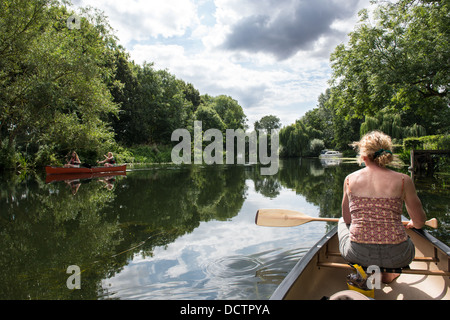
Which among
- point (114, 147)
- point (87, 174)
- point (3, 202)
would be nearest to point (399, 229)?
point (3, 202)

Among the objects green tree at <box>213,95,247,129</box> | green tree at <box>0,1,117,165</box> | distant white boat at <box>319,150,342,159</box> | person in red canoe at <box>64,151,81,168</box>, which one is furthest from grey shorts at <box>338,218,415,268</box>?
green tree at <box>213,95,247,129</box>

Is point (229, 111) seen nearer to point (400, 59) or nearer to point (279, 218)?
point (400, 59)

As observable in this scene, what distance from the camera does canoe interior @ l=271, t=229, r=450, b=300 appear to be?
2.66m

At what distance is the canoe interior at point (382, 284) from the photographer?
8.73ft

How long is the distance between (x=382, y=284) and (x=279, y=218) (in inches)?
54.9

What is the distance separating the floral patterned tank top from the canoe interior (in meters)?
0.53

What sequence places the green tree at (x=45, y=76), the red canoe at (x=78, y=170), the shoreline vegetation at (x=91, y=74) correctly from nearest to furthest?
the shoreline vegetation at (x=91, y=74), the green tree at (x=45, y=76), the red canoe at (x=78, y=170)


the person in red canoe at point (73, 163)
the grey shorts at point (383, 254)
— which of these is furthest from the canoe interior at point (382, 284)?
the person in red canoe at point (73, 163)

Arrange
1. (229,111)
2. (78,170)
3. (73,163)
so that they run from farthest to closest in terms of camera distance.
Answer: (229,111), (73,163), (78,170)

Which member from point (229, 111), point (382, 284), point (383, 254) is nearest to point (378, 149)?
point (383, 254)

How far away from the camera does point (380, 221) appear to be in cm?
242

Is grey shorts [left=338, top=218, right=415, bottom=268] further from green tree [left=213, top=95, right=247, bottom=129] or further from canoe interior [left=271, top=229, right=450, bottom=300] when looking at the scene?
green tree [left=213, top=95, right=247, bottom=129]

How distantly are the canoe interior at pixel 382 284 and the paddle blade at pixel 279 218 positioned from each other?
0.70 m

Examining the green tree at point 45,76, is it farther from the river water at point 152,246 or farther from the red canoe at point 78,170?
the river water at point 152,246
